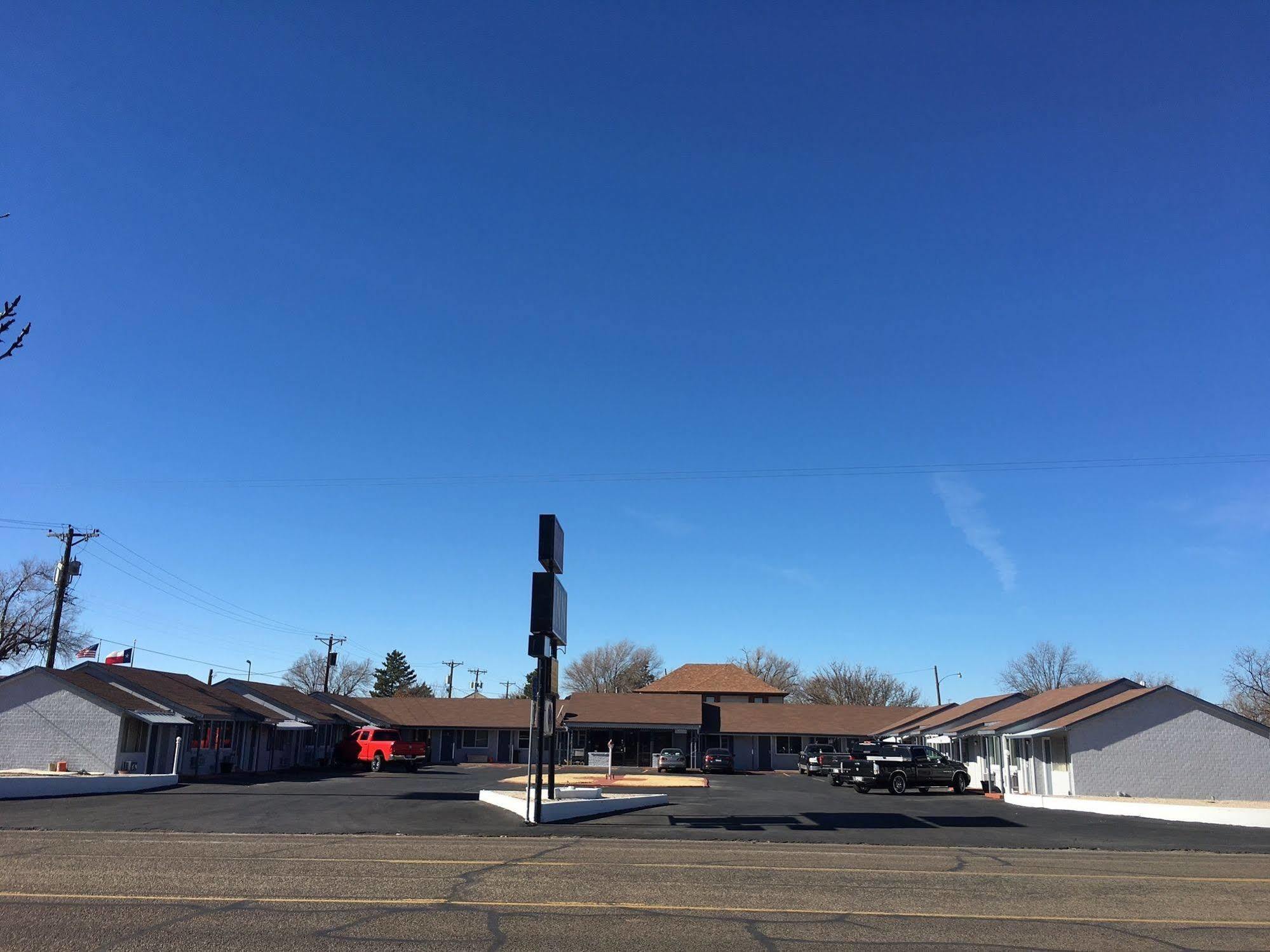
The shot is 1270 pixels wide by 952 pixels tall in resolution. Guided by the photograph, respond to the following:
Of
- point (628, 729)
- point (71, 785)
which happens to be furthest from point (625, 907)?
point (628, 729)

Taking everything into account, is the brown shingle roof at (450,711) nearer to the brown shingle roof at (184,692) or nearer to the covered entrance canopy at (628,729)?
the covered entrance canopy at (628,729)

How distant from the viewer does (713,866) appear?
47.9 feet

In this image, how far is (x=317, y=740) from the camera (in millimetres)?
55062

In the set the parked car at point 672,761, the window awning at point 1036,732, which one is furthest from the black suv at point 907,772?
the parked car at point 672,761

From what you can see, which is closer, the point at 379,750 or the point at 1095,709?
the point at 1095,709

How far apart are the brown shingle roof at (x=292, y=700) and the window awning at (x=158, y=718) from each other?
12.4m

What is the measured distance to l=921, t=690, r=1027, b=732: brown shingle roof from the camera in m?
49.1

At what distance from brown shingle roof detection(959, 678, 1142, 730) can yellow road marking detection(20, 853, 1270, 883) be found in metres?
25.6

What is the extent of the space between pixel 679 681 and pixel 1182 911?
68816 mm

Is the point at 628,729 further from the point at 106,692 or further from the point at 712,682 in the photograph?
the point at 106,692

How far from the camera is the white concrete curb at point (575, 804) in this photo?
22.8 m

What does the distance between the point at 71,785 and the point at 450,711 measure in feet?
118

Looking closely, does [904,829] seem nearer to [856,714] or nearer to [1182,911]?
[1182,911]

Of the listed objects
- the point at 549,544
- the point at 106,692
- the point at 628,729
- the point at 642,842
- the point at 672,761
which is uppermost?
the point at 549,544
